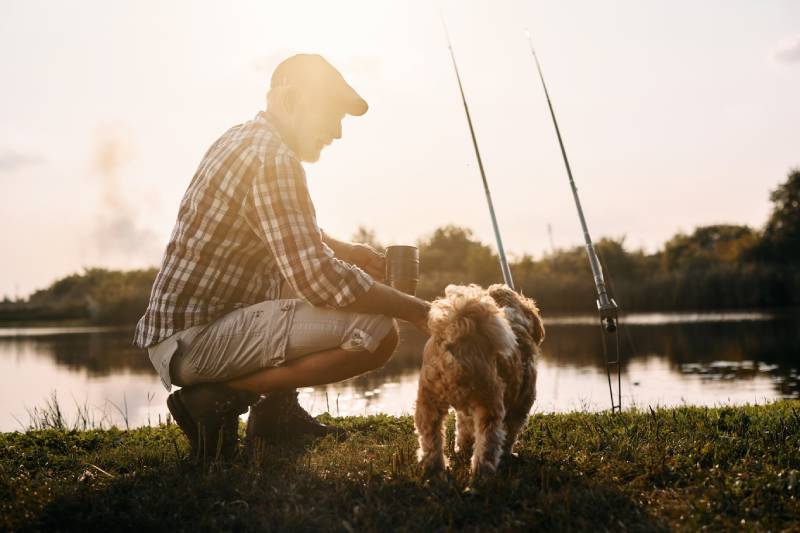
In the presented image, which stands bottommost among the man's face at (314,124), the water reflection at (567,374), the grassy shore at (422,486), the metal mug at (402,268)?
the water reflection at (567,374)

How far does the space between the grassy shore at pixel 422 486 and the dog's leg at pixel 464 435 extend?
0.24m

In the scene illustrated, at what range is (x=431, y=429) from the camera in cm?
375

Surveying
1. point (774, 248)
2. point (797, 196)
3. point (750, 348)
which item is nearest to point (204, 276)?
point (750, 348)

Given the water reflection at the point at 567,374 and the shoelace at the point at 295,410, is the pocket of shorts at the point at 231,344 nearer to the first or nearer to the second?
the shoelace at the point at 295,410

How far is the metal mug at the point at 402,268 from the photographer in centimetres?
457

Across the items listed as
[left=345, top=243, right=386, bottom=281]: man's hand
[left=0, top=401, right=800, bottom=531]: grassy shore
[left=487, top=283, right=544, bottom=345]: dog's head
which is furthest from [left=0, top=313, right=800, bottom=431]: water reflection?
[left=0, top=401, right=800, bottom=531]: grassy shore

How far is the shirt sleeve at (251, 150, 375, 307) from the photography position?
3844 mm

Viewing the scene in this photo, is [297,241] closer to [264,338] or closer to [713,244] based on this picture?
[264,338]

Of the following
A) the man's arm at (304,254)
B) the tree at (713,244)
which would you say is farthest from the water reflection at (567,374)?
the tree at (713,244)

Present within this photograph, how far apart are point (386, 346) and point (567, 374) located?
913 centimetres

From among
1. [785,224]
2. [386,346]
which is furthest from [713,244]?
[386,346]

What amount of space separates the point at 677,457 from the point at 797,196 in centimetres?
5169

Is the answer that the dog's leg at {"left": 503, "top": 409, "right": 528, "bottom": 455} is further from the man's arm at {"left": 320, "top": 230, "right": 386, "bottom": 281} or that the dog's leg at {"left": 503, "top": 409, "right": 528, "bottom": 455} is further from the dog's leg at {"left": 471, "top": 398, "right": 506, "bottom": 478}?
the man's arm at {"left": 320, "top": 230, "right": 386, "bottom": 281}

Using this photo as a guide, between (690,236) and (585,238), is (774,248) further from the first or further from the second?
(585,238)
